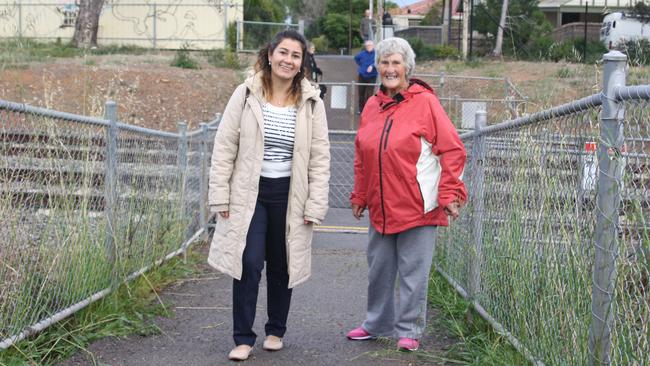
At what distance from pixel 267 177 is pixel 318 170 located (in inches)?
12.8

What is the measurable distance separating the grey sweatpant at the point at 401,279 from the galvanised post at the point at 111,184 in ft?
5.96

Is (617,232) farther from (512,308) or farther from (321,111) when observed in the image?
(321,111)

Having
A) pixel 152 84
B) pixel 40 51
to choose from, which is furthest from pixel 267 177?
pixel 40 51

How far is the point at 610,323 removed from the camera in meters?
3.47

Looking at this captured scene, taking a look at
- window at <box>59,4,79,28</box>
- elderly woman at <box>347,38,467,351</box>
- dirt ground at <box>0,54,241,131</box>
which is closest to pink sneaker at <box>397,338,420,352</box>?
elderly woman at <box>347,38,467,351</box>

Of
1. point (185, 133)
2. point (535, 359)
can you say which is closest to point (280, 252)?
point (535, 359)

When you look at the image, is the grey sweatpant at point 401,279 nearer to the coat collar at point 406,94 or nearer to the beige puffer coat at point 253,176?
the beige puffer coat at point 253,176

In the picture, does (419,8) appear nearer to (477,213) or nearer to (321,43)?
(321,43)

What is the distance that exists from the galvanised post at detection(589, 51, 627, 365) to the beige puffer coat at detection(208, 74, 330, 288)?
2235 mm

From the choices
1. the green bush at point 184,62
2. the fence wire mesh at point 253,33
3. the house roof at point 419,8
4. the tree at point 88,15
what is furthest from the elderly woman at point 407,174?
the house roof at point 419,8

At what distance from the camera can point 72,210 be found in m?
5.69

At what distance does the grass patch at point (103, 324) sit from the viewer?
196 inches

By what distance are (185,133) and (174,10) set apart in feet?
88.0

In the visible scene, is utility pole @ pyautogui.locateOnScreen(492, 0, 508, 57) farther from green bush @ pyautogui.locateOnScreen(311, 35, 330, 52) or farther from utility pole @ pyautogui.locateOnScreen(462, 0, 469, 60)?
green bush @ pyautogui.locateOnScreen(311, 35, 330, 52)
